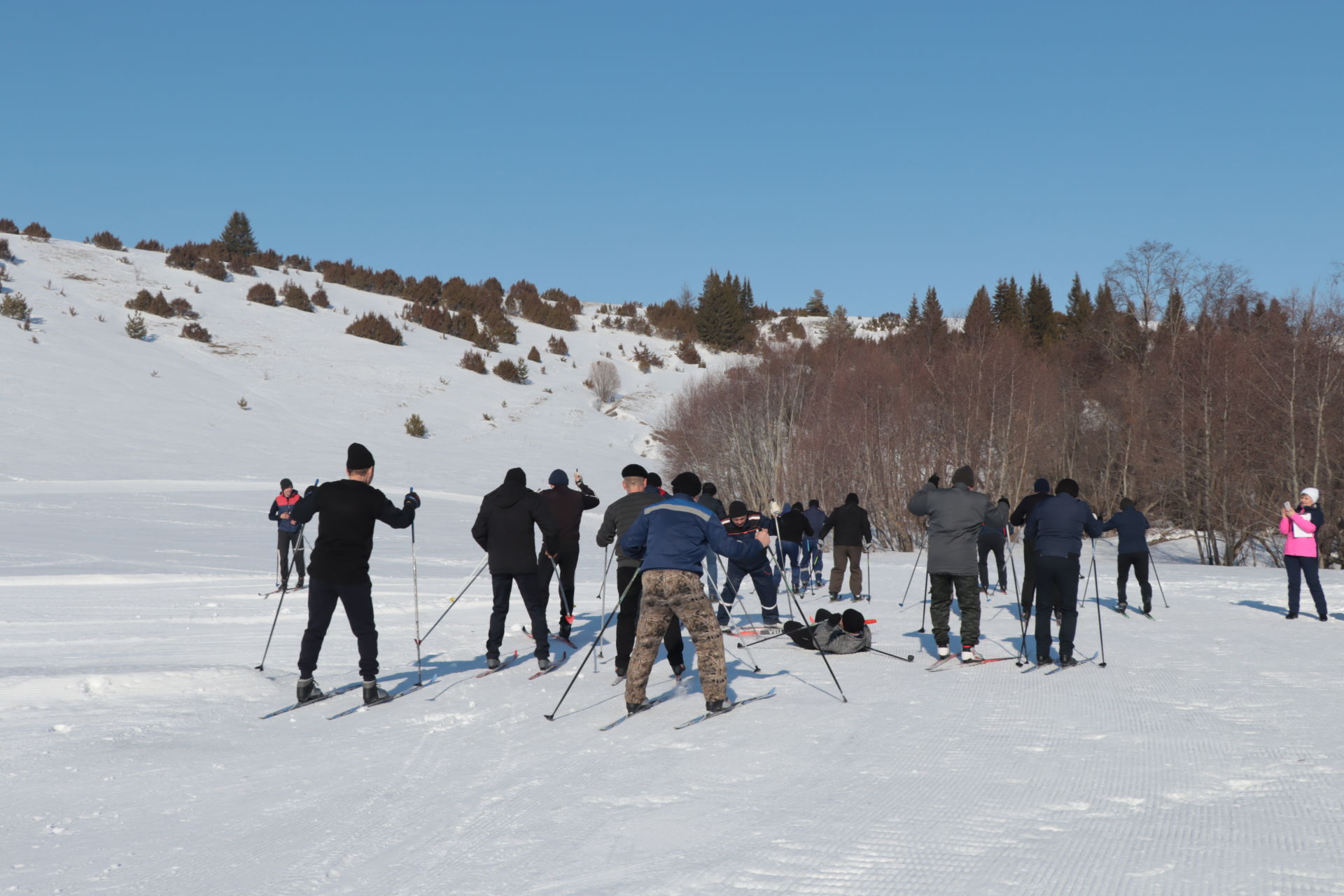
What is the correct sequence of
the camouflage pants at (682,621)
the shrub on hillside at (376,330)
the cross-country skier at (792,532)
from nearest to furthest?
the camouflage pants at (682,621), the cross-country skier at (792,532), the shrub on hillside at (376,330)

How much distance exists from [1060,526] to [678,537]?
395cm

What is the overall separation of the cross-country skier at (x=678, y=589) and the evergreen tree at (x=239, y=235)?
6208 centimetres

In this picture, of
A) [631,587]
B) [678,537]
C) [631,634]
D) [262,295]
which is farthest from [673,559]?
[262,295]

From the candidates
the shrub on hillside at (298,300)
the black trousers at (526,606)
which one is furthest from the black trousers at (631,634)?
the shrub on hillside at (298,300)

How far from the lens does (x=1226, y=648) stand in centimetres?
1038

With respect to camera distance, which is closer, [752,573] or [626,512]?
[626,512]

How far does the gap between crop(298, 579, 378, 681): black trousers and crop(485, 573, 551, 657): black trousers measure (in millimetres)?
1547

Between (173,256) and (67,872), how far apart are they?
5722cm

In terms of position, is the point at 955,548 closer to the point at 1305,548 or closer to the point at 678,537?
the point at 678,537

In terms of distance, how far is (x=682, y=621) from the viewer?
6.89 m

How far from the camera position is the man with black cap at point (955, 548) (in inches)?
355

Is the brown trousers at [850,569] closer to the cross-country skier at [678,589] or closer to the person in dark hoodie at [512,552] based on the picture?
the person in dark hoodie at [512,552]

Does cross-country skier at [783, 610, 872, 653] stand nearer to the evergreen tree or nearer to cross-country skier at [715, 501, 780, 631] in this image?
cross-country skier at [715, 501, 780, 631]

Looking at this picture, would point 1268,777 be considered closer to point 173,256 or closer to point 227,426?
point 227,426
